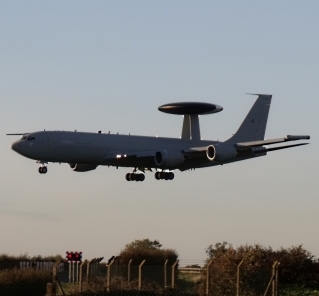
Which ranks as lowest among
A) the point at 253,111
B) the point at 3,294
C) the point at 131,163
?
the point at 3,294

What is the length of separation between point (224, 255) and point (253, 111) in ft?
183

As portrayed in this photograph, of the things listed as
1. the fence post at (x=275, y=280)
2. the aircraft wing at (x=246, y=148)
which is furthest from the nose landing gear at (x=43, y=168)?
the fence post at (x=275, y=280)

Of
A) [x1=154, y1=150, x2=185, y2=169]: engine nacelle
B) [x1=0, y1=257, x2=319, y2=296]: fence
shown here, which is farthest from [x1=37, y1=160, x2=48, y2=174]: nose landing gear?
[x1=0, y1=257, x2=319, y2=296]: fence

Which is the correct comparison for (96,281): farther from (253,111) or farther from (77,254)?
(253,111)

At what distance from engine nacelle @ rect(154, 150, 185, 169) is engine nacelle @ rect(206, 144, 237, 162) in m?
2.61

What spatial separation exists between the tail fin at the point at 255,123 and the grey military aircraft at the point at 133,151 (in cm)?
533

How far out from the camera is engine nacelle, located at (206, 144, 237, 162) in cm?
7388

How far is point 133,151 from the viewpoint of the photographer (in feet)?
244

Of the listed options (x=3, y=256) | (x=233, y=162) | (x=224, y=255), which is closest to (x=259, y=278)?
(x=224, y=255)

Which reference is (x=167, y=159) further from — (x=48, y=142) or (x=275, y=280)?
(x=275, y=280)

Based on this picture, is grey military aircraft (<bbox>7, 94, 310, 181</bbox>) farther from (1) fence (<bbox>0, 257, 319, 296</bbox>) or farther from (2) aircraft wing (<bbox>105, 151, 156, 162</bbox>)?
(1) fence (<bbox>0, 257, 319, 296</bbox>)

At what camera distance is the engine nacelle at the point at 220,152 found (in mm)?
73875

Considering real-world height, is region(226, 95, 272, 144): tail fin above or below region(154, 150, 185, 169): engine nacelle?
above

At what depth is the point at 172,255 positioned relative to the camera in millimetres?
51562
